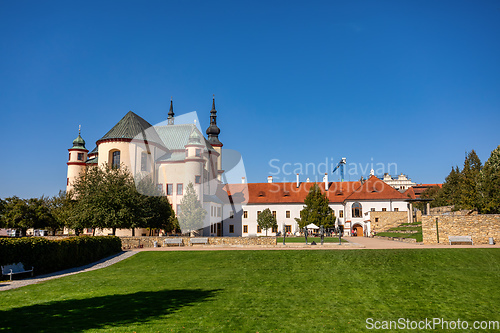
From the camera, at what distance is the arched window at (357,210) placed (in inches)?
2360

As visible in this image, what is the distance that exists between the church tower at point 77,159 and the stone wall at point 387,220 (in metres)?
45.1

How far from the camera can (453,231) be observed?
2956 cm

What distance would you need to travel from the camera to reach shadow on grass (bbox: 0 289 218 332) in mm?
9297

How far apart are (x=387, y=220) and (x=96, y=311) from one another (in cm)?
4560

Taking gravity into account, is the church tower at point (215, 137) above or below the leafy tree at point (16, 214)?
above

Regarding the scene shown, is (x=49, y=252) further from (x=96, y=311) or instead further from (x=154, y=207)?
(x=154, y=207)

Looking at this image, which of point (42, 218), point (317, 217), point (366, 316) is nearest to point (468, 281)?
point (366, 316)

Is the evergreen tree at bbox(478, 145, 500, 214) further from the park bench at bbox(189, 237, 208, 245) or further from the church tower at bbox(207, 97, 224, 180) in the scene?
the church tower at bbox(207, 97, 224, 180)

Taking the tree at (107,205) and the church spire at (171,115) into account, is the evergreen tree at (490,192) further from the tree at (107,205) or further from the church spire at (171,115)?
the church spire at (171,115)

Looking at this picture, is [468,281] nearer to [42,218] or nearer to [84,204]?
[84,204]

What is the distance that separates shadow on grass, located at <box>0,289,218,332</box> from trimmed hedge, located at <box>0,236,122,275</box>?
28.8ft

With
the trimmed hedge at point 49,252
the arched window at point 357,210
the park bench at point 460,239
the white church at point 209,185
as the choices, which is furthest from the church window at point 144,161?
the park bench at point 460,239

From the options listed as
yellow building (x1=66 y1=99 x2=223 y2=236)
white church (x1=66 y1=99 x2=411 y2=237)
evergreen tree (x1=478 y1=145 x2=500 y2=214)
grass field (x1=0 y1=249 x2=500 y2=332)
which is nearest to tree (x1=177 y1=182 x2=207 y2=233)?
white church (x1=66 y1=99 x2=411 y2=237)

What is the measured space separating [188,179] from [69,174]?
20.4 meters
